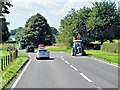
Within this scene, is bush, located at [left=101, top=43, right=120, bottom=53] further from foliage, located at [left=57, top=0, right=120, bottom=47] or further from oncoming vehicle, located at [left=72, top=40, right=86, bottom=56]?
foliage, located at [left=57, top=0, right=120, bottom=47]

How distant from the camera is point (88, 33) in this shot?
93.7 metres

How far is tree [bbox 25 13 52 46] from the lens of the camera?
383ft

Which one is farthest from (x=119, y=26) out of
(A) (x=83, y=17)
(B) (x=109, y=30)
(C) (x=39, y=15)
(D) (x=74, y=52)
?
(C) (x=39, y=15)

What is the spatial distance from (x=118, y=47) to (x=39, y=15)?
69851mm

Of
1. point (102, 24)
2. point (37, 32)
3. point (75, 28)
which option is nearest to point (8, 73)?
point (102, 24)

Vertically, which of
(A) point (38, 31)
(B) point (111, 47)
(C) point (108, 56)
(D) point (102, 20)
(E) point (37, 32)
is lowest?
(C) point (108, 56)

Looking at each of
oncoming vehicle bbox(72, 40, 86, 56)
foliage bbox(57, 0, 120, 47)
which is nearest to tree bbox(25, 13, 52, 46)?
foliage bbox(57, 0, 120, 47)

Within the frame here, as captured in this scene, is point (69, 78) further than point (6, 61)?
No

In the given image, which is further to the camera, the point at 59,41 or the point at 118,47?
the point at 59,41

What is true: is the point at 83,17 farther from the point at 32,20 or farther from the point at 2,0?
the point at 2,0

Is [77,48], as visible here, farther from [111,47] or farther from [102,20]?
[102,20]

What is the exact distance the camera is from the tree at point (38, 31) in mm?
116637

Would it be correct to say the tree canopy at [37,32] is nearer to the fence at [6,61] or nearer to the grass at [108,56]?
the grass at [108,56]

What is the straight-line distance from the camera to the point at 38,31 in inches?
4658
